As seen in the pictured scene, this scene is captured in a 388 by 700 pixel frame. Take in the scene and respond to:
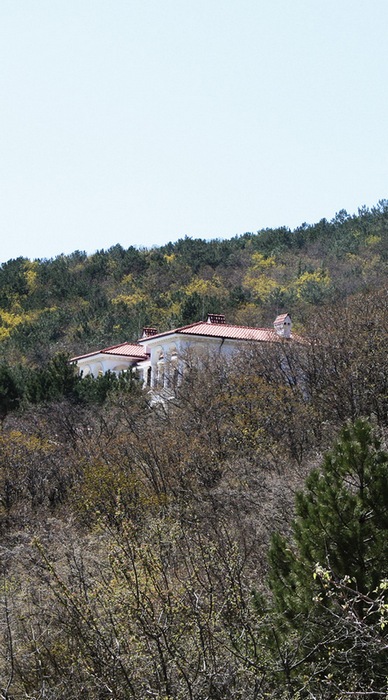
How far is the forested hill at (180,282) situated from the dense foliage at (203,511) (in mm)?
407

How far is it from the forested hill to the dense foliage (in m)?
0.41

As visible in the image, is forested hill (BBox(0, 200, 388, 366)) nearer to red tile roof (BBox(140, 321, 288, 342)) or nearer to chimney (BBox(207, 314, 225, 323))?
chimney (BBox(207, 314, 225, 323))

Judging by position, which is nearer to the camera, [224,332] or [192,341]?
[192,341]

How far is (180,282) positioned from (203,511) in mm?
56727

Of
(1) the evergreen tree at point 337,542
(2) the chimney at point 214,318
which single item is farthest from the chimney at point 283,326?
(1) the evergreen tree at point 337,542

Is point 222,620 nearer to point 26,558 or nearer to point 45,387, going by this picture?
point 26,558

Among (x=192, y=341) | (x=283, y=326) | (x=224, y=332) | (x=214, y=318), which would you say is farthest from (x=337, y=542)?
(x=214, y=318)

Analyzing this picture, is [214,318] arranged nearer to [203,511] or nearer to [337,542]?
[203,511]

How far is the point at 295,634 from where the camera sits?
1145 centimetres

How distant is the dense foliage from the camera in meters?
10.7

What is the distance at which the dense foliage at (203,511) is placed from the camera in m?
10.7

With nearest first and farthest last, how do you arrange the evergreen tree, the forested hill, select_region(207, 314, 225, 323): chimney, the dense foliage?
the dense foliage
the evergreen tree
select_region(207, 314, 225, 323): chimney
the forested hill

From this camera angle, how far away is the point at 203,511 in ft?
75.3

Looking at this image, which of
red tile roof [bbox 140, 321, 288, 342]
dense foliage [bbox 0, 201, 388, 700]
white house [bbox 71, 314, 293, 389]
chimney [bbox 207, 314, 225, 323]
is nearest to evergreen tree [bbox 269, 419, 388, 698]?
dense foliage [bbox 0, 201, 388, 700]
